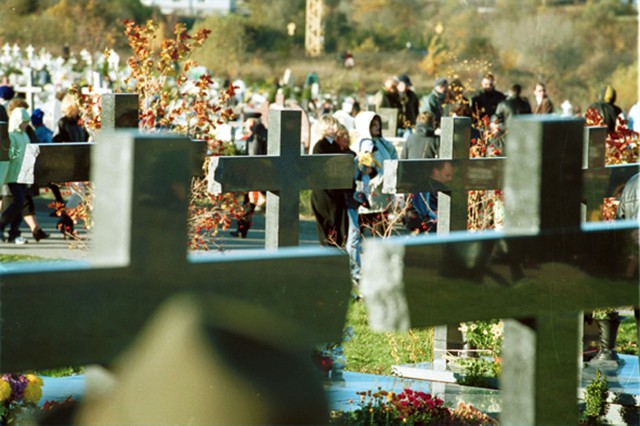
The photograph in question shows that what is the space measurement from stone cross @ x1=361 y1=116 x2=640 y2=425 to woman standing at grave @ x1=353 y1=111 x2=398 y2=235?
753 cm

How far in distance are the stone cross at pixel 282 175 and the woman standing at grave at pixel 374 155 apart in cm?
321

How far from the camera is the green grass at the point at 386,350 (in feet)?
23.1

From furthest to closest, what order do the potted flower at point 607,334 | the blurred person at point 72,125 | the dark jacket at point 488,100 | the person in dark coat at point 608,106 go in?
the dark jacket at point 488,100, the person in dark coat at point 608,106, the blurred person at point 72,125, the potted flower at point 607,334

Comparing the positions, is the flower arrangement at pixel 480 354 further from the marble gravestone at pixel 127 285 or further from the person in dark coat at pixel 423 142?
the marble gravestone at pixel 127 285

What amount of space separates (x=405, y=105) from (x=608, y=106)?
3864 mm

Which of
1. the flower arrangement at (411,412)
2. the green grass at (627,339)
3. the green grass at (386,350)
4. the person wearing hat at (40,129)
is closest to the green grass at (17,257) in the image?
the person wearing hat at (40,129)

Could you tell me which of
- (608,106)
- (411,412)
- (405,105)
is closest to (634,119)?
(608,106)

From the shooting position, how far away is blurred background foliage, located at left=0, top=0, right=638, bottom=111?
27.9ft

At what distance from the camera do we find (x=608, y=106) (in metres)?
13.9

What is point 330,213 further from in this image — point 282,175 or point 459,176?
point 282,175

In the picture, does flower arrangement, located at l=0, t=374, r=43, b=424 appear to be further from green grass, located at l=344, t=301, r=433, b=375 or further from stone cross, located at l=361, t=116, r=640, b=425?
stone cross, located at l=361, t=116, r=640, b=425

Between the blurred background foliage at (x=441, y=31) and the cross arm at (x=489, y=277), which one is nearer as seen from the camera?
the cross arm at (x=489, y=277)

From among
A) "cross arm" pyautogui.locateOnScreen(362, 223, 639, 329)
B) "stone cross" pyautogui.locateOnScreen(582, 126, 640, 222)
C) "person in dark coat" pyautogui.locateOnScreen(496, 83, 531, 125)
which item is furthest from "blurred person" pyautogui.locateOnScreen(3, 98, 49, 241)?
"cross arm" pyautogui.locateOnScreen(362, 223, 639, 329)

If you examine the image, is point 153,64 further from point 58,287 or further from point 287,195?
point 58,287
